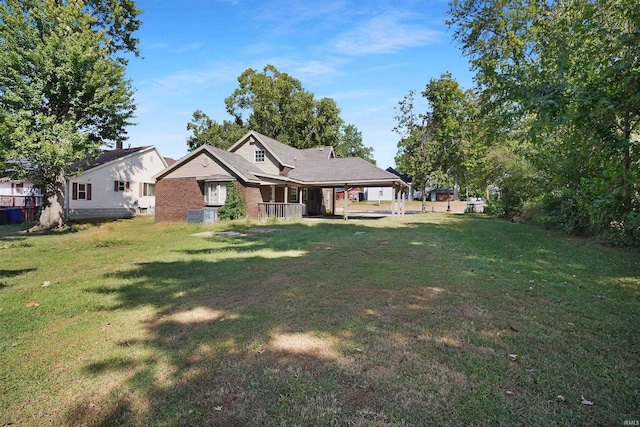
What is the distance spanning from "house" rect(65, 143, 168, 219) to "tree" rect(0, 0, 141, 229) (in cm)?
561

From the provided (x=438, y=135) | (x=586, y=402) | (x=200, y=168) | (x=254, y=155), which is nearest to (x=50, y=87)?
(x=200, y=168)

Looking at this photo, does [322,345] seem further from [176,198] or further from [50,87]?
[176,198]

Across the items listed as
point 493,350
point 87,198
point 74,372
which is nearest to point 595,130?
point 493,350

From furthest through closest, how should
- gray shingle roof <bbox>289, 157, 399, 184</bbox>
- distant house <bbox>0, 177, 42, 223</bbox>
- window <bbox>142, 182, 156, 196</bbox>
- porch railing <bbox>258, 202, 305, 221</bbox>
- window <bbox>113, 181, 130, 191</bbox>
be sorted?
1. window <bbox>142, 182, 156, 196</bbox>
2. window <bbox>113, 181, 130, 191</bbox>
3. gray shingle roof <bbox>289, 157, 399, 184</bbox>
4. porch railing <bbox>258, 202, 305, 221</bbox>
5. distant house <bbox>0, 177, 42, 223</bbox>

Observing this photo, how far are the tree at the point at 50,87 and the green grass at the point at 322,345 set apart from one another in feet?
39.3

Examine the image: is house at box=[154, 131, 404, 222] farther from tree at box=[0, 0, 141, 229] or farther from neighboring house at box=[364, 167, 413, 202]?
neighboring house at box=[364, 167, 413, 202]

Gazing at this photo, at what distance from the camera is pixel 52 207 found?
61.2ft

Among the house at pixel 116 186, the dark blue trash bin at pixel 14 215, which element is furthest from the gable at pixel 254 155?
the dark blue trash bin at pixel 14 215

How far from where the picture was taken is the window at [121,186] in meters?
27.7

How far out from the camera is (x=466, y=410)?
8.30 feet

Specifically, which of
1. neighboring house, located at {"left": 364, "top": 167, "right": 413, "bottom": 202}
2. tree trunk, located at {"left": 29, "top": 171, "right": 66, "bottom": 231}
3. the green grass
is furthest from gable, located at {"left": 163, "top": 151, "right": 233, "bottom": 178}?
neighboring house, located at {"left": 364, "top": 167, "right": 413, "bottom": 202}

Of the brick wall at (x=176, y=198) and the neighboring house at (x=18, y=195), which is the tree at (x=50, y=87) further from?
the neighboring house at (x=18, y=195)

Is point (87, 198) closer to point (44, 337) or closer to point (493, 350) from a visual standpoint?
point (44, 337)

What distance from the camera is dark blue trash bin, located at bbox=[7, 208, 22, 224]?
21.1m
